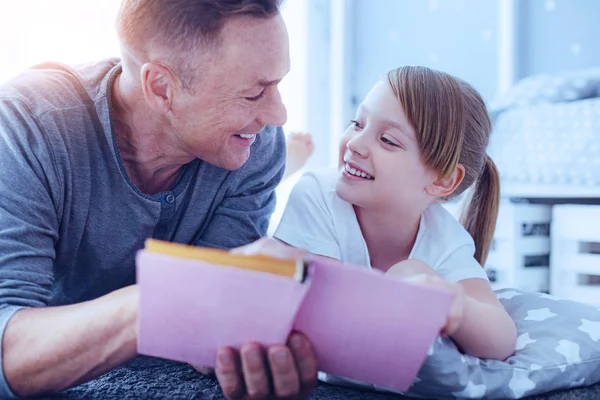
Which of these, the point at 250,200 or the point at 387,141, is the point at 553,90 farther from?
the point at 250,200

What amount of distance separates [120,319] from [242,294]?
22 centimetres

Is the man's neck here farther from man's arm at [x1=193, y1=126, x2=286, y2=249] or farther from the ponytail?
the ponytail

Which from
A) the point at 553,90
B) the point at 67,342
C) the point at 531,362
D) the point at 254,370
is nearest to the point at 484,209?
the point at 531,362

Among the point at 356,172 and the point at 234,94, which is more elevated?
the point at 234,94

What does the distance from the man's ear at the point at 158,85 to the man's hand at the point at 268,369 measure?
0.56 metres

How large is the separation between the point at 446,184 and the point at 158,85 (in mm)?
649

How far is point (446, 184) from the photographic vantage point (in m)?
1.43

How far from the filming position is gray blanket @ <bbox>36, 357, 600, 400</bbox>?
1049 mm

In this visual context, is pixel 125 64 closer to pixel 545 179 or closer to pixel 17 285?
pixel 17 285

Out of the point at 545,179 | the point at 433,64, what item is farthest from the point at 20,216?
the point at 433,64

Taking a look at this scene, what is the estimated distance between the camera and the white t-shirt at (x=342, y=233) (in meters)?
1.34

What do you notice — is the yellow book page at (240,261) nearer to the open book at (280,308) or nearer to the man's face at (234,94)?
the open book at (280,308)

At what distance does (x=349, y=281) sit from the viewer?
2.52 feet

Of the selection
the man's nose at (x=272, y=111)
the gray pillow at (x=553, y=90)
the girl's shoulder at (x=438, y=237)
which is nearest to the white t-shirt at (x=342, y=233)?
the girl's shoulder at (x=438, y=237)
